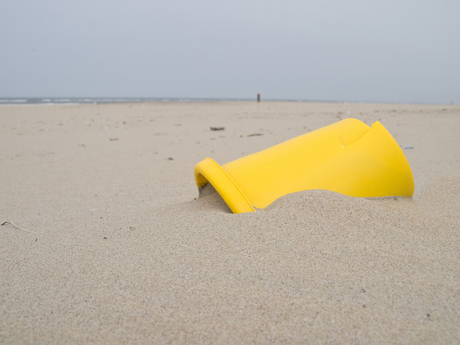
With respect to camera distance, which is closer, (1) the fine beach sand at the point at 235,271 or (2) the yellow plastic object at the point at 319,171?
(1) the fine beach sand at the point at 235,271

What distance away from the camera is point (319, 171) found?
64.6 inches

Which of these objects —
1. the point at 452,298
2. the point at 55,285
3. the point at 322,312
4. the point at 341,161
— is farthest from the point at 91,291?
the point at 341,161

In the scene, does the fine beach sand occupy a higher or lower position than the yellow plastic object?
lower

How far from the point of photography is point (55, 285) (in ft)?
3.84

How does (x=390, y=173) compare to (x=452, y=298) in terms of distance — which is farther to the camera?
(x=390, y=173)

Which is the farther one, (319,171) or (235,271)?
(319,171)

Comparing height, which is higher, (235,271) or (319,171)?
(319,171)

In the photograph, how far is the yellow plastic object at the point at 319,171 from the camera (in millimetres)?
1605

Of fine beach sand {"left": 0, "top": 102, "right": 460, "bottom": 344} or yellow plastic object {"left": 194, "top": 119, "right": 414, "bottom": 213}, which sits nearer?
fine beach sand {"left": 0, "top": 102, "right": 460, "bottom": 344}

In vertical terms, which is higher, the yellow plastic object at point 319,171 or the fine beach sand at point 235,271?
the yellow plastic object at point 319,171

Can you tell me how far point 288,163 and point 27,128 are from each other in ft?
22.0

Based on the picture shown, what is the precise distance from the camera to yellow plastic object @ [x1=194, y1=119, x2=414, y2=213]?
161cm

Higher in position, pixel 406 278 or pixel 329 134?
pixel 329 134

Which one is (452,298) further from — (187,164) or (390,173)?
(187,164)
